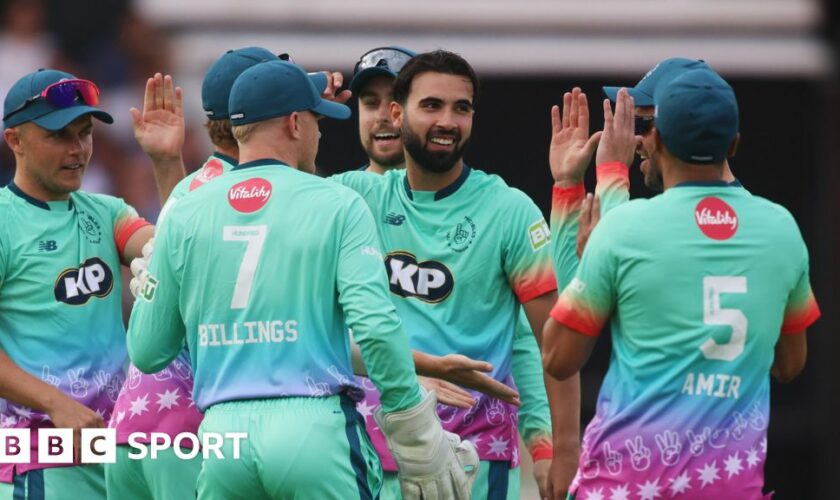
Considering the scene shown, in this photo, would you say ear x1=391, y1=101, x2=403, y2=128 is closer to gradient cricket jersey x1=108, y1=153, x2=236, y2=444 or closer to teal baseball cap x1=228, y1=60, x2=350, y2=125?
gradient cricket jersey x1=108, y1=153, x2=236, y2=444

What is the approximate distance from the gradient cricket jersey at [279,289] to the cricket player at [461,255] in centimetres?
99

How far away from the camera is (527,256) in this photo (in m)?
6.65

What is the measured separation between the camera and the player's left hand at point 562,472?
6324 millimetres

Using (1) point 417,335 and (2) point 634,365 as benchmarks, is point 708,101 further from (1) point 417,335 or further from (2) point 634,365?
(1) point 417,335

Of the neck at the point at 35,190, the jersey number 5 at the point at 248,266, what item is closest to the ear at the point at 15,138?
the neck at the point at 35,190

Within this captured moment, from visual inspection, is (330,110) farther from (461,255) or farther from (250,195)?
(461,255)

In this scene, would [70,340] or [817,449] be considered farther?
[817,449]

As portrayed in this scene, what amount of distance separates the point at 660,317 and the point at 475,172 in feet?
6.35

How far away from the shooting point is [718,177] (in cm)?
533

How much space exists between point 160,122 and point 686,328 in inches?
123

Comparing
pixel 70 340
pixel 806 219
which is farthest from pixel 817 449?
pixel 70 340

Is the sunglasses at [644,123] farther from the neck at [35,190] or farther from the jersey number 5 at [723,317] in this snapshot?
the neck at [35,190]

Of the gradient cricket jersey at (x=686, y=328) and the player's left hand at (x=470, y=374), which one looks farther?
the player's left hand at (x=470, y=374)

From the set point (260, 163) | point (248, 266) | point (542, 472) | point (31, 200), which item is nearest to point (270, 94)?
point (260, 163)
